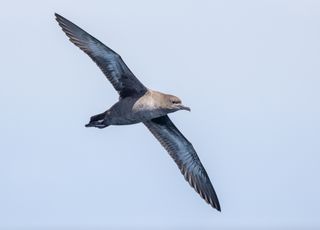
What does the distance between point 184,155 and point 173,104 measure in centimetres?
295

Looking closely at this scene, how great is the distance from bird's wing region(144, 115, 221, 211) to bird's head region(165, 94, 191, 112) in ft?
6.21

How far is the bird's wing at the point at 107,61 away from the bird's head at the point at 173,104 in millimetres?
598

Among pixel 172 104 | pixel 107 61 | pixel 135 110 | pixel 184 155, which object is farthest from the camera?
pixel 184 155

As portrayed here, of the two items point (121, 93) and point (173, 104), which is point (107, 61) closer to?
point (121, 93)

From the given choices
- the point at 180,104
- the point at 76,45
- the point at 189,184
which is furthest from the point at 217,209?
the point at 76,45

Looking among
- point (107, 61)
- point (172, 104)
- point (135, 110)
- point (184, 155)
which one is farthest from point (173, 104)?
point (184, 155)

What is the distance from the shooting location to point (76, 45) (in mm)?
25078

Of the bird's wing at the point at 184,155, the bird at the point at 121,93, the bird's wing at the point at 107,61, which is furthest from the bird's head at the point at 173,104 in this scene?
the bird's wing at the point at 184,155

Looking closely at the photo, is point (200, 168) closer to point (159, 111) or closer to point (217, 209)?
point (217, 209)

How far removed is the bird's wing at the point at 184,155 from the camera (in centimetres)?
2677

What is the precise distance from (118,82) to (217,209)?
425cm

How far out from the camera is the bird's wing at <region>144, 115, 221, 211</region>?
1054 inches

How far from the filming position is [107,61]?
25.0 meters

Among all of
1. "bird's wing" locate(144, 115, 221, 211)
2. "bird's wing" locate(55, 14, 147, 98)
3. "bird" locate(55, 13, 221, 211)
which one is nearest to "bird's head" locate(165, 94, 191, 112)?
"bird" locate(55, 13, 221, 211)
